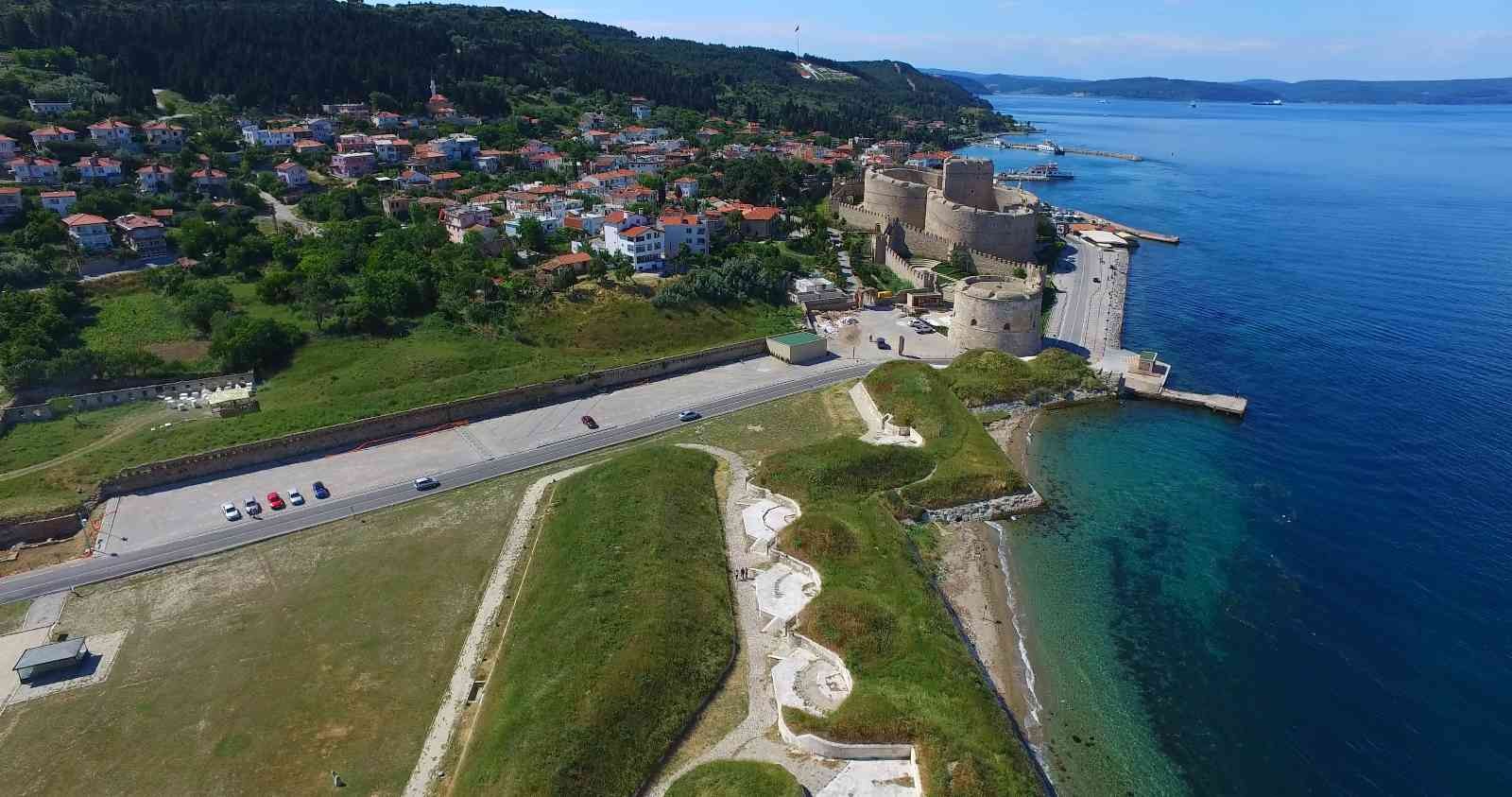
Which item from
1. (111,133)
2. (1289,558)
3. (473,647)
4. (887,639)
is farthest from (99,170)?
(1289,558)

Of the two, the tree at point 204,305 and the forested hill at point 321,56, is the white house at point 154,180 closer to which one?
the tree at point 204,305

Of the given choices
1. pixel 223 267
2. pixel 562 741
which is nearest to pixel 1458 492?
pixel 562 741

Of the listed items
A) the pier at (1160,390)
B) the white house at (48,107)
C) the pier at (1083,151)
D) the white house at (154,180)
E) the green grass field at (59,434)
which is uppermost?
the pier at (1083,151)

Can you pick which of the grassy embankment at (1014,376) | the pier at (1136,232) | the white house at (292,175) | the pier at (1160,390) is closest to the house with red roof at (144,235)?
the white house at (292,175)

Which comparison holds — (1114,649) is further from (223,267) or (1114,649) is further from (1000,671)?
(223,267)

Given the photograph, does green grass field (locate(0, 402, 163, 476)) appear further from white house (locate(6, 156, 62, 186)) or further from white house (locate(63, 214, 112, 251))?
white house (locate(6, 156, 62, 186))

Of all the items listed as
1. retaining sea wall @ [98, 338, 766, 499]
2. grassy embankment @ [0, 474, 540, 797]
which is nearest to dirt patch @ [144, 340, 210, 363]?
retaining sea wall @ [98, 338, 766, 499]
